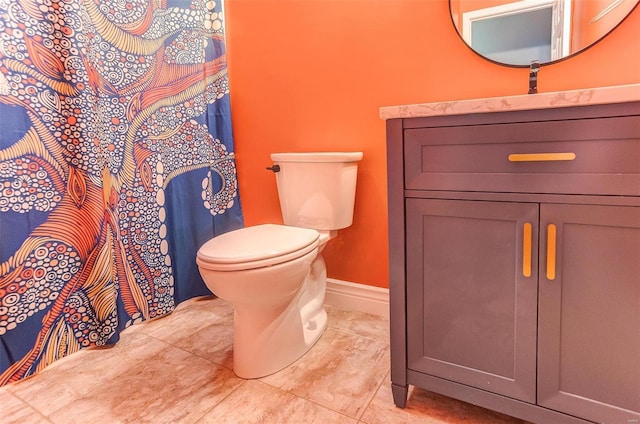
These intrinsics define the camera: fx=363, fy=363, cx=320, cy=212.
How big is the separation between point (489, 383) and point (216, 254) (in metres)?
0.87

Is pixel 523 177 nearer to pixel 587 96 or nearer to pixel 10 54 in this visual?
pixel 587 96

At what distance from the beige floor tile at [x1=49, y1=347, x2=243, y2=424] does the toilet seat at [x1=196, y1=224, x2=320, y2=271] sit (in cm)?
43

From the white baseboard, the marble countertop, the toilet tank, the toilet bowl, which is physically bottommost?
the white baseboard

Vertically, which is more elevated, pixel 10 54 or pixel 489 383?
pixel 10 54

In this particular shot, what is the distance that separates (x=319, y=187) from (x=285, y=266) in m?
0.46

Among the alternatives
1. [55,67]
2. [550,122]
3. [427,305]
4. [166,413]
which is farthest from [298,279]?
[55,67]

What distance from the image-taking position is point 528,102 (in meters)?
0.81

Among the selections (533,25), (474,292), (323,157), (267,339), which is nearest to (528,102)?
(474,292)

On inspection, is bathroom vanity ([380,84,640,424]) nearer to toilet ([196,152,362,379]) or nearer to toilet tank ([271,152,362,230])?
toilet ([196,152,362,379])

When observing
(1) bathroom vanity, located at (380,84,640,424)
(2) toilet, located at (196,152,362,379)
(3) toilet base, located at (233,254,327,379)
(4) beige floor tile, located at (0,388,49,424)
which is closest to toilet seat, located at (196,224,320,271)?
(2) toilet, located at (196,152,362,379)

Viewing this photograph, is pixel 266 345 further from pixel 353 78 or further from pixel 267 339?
pixel 353 78

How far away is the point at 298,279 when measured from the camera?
4.22 feet

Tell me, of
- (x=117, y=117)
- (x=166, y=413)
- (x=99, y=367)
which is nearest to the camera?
(x=166, y=413)

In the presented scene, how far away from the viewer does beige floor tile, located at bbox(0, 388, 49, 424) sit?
1092 mm
